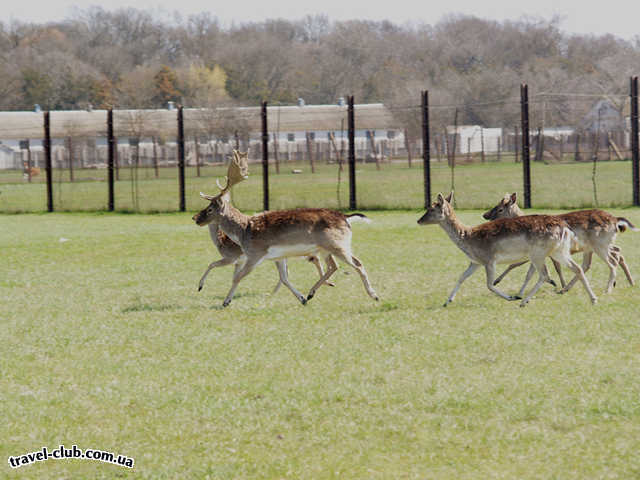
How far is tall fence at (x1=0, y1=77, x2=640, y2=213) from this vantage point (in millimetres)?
26344

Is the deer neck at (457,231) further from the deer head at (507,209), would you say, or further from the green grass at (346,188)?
the green grass at (346,188)

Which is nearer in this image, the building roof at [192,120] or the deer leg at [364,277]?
the deer leg at [364,277]

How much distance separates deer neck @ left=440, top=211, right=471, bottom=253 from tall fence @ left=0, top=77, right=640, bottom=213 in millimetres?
13127

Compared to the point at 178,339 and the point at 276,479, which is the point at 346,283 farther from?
the point at 276,479

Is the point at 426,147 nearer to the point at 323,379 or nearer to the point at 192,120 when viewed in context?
the point at 323,379

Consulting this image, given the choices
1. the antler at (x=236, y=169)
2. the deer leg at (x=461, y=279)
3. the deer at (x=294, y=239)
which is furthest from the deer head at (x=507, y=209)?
the antler at (x=236, y=169)

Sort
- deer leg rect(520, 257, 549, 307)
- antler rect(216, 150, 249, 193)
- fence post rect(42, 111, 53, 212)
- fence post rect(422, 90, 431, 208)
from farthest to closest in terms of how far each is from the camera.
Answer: fence post rect(42, 111, 53, 212) < fence post rect(422, 90, 431, 208) < antler rect(216, 150, 249, 193) < deer leg rect(520, 257, 549, 307)

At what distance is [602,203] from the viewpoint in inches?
1003

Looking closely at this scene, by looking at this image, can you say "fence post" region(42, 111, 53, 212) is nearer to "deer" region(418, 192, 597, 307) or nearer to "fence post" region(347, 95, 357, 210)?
"fence post" region(347, 95, 357, 210)

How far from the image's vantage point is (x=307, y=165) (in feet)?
136

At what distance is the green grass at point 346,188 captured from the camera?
28109 millimetres

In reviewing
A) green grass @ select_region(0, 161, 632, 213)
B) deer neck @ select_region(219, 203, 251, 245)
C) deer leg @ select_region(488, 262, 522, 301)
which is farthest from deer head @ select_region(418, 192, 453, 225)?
green grass @ select_region(0, 161, 632, 213)

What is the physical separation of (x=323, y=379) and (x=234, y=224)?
434cm

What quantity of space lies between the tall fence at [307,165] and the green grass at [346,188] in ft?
0.31
